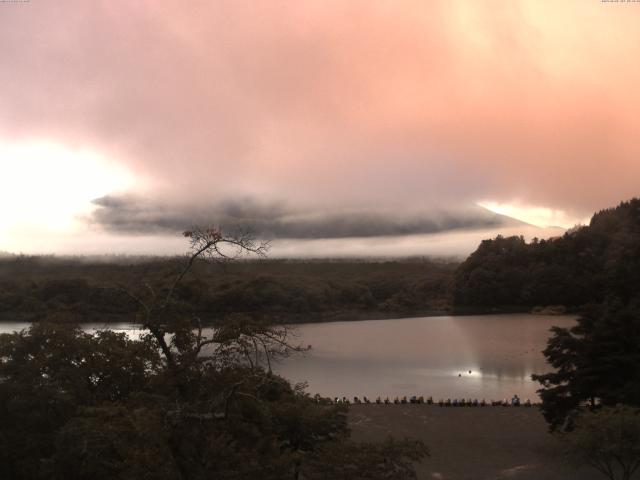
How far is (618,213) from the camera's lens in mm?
71875

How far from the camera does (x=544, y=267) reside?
218ft

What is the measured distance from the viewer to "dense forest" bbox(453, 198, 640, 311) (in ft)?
207

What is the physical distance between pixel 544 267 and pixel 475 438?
2110 inches

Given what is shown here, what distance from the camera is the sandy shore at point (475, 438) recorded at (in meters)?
13.5

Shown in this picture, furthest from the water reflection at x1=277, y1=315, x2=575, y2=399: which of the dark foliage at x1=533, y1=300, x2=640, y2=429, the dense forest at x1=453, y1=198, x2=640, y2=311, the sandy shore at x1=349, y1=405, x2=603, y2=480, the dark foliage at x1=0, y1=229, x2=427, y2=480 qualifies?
the dark foliage at x1=0, y1=229, x2=427, y2=480

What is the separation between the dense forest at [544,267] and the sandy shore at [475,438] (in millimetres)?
44408

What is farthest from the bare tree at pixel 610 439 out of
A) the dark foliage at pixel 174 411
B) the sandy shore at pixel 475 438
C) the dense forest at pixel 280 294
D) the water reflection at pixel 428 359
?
the dense forest at pixel 280 294

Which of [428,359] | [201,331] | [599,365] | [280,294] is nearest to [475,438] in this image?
[599,365]

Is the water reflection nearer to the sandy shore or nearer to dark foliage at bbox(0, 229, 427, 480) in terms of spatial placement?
the sandy shore

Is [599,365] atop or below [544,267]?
below

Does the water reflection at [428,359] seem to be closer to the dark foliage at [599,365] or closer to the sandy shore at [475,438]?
the sandy shore at [475,438]

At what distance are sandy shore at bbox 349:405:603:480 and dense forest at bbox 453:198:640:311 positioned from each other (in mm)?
44408

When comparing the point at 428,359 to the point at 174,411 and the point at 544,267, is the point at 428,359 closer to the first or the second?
the point at 174,411

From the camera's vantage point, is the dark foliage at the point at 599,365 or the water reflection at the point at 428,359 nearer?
the dark foliage at the point at 599,365
